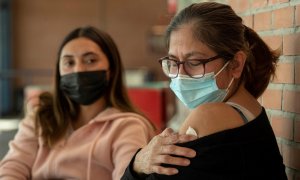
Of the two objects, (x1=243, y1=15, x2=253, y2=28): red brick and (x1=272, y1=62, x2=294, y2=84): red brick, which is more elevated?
(x1=243, y1=15, x2=253, y2=28): red brick

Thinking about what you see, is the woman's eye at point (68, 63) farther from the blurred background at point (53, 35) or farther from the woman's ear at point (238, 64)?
the blurred background at point (53, 35)

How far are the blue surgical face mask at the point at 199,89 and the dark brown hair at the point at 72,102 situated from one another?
76 centimetres

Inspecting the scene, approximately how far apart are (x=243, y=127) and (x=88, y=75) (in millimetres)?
1067

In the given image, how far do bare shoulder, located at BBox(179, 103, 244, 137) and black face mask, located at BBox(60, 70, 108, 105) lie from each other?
0.94 meters

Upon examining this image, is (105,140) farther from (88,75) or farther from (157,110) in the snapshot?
(157,110)

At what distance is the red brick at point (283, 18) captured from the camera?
1354mm

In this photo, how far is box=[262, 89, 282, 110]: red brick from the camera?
1.47 meters

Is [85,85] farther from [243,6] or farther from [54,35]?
[54,35]

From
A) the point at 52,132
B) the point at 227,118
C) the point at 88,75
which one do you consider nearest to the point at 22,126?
the point at 52,132

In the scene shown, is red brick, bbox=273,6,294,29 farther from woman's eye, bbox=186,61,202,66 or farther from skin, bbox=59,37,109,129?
skin, bbox=59,37,109,129

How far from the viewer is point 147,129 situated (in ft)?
6.25

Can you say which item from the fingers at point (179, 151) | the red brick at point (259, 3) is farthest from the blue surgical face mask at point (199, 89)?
the red brick at point (259, 3)

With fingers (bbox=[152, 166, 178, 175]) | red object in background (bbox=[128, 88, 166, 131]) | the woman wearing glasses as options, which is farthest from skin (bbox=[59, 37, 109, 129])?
red object in background (bbox=[128, 88, 166, 131])

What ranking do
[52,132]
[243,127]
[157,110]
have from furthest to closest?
[157,110] → [52,132] → [243,127]
